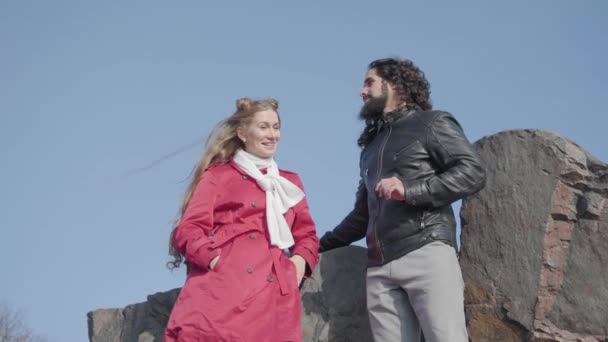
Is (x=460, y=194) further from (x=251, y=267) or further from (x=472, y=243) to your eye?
(x=251, y=267)

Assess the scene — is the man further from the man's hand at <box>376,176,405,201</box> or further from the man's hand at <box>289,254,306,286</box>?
the man's hand at <box>289,254,306,286</box>

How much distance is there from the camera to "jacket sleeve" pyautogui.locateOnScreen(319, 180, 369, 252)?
5.32m

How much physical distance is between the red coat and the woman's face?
167 mm

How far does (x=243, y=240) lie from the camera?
481cm

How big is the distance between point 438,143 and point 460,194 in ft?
1.13

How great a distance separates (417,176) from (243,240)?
3.19ft

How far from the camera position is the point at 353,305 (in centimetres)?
532

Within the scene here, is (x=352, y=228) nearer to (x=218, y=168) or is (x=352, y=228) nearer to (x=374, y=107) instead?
(x=374, y=107)

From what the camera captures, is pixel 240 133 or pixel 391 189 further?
pixel 240 133

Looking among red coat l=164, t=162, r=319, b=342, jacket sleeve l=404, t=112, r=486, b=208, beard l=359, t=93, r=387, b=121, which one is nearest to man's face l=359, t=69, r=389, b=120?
beard l=359, t=93, r=387, b=121

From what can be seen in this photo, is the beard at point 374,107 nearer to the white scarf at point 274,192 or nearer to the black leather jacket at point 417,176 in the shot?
the black leather jacket at point 417,176

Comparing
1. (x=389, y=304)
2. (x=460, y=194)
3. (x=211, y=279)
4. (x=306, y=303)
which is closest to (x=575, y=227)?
(x=460, y=194)

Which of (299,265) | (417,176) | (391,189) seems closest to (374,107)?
(417,176)

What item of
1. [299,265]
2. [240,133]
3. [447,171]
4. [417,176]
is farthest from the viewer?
[240,133]
